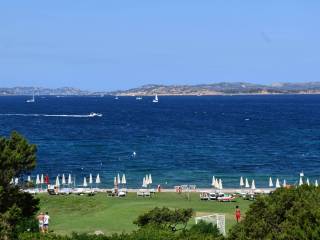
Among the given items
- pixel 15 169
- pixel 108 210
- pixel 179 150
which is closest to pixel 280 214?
pixel 15 169

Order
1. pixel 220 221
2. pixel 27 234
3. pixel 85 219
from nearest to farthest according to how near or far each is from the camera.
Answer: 1. pixel 27 234
2. pixel 220 221
3. pixel 85 219

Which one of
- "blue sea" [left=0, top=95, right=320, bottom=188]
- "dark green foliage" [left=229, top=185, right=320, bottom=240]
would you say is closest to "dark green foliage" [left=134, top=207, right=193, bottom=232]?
"dark green foliage" [left=229, top=185, right=320, bottom=240]

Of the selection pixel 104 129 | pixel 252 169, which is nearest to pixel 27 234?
pixel 252 169

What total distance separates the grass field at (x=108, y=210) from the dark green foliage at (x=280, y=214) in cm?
1118

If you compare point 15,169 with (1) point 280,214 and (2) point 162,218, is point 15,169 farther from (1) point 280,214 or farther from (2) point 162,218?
(1) point 280,214

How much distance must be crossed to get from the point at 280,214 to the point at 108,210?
57.6 ft

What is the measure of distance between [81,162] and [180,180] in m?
17.7

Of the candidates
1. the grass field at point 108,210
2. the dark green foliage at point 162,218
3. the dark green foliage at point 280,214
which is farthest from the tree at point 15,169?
the dark green foliage at point 280,214

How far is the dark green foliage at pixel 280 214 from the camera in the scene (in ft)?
49.0

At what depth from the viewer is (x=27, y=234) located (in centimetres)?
1989

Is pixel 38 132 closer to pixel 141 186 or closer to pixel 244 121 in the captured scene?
pixel 244 121

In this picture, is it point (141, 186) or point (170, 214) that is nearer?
point (170, 214)

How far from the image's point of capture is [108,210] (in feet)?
109

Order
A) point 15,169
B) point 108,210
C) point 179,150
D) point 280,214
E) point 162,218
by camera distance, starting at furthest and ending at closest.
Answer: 1. point 179,150
2. point 108,210
3. point 162,218
4. point 15,169
5. point 280,214
